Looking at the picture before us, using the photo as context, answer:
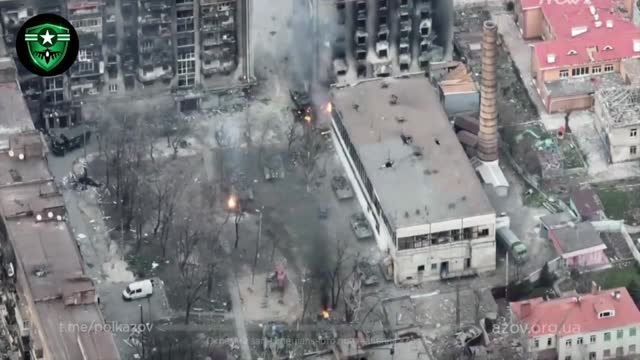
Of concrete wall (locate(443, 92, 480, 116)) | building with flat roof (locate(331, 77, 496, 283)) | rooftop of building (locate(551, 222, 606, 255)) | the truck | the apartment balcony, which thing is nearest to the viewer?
building with flat roof (locate(331, 77, 496, 283))

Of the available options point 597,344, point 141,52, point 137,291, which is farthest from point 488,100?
point 137,291

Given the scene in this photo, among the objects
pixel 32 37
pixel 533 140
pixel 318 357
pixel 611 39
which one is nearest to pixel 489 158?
pixel 533 140

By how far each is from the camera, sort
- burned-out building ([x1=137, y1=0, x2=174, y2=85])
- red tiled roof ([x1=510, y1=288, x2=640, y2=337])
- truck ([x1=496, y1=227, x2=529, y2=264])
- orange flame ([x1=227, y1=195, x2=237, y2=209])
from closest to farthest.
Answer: red tiled roof ([x1=510, y1=288, x2=640, y2=337])
truck ([x1=496, y1=227, x2=529, y2=264])
orange flame ([x1=227, y1=195, x2=237, y2=209])
burned-out building ([x1=137, y1=0, x2=174, y2=85])

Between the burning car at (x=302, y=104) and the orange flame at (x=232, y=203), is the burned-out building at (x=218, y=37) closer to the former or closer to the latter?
the burning car at (x=302, y=104)

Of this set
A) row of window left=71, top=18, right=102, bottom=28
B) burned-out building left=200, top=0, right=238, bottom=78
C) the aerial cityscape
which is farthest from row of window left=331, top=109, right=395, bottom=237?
row of window left=71, top=18, right=102, bottom=28

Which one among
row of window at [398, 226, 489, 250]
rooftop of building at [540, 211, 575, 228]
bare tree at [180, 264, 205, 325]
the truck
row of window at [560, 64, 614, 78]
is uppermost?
row of window at [560, 64, 614, 78]

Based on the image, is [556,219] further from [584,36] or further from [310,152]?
[310,152]

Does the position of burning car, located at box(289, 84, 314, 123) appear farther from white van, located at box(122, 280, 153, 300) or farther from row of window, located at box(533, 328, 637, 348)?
row of window, located at box(533, 328, 637, 348)
